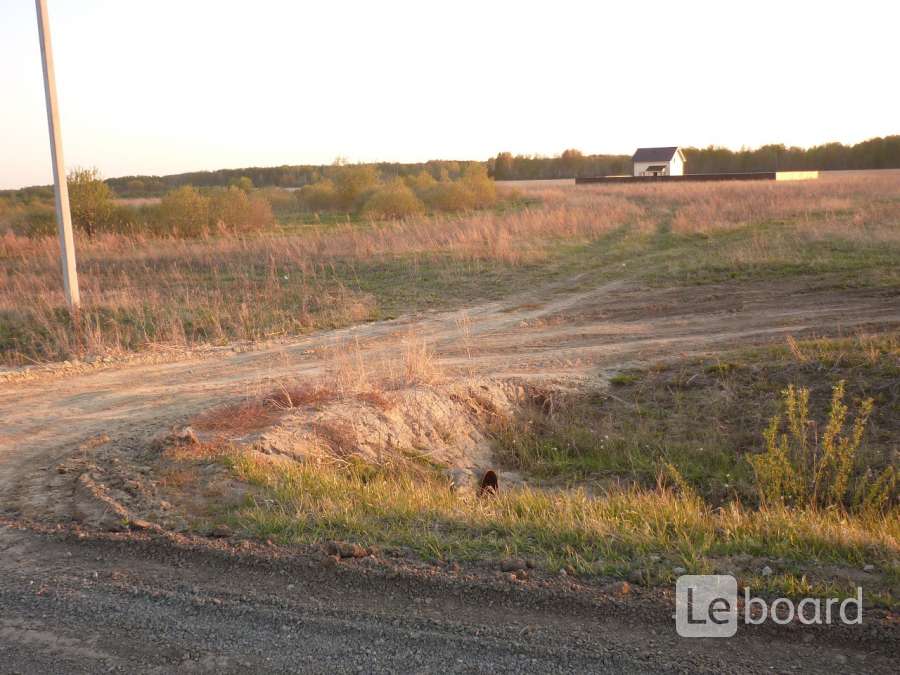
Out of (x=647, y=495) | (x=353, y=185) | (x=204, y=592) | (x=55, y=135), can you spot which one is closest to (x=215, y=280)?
(x=55, y=135)

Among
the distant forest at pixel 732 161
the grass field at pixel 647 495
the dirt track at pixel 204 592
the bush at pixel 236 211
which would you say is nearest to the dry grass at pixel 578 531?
the grass field at pixel 647 495

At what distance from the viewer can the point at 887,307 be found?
11992mm

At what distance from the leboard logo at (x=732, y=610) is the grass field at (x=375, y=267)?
32.7 feet

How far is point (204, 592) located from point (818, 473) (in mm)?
4992

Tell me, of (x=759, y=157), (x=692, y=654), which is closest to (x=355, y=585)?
(x=692, y=654)

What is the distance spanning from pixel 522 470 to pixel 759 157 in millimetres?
86822

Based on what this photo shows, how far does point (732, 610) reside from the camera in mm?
3727

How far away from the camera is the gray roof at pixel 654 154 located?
6925 cm

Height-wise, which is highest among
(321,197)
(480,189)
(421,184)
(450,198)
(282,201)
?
(421,184)

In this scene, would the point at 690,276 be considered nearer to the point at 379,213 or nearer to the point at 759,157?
the point at 379,213

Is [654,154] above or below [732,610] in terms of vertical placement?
above

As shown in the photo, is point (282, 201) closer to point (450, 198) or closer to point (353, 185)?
point (353, 185)

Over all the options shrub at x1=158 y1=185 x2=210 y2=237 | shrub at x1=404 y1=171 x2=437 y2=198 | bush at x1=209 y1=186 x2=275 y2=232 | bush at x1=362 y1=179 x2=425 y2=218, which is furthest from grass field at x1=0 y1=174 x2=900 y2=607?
shrub at x1=404 y1=171 x2=437 y2=198

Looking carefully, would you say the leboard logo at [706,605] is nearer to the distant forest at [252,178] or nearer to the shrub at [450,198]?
the shrub at [450,198]
